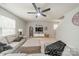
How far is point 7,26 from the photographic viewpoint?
2.17 metres

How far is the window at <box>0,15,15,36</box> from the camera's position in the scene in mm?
2086

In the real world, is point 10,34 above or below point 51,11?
below

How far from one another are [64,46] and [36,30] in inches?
27.0

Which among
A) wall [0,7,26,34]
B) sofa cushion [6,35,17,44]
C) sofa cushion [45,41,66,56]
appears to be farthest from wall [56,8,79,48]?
sofa cushion [6,35,17,44]

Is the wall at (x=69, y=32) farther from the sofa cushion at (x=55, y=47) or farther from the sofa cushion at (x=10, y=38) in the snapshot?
the sofa cushion at (x=10, y=38)

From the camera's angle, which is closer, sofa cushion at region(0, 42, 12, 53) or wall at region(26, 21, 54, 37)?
sofa cushion at region(0, 42, 12, 53)

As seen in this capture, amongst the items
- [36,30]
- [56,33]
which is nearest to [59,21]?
[56,33]

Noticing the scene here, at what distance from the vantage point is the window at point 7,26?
2086 millimetres

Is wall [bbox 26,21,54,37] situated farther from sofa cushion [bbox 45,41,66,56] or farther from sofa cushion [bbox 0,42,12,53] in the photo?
sofa cushion [bbox 0,42,12,53]

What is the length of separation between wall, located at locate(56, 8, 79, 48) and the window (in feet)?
3.43

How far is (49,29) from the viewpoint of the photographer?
2.16m

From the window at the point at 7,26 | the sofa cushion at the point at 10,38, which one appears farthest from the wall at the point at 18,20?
the sofa cushion at the point at 10,38

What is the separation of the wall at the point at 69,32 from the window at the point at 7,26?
41.2 inches

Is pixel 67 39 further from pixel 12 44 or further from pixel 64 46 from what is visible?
pixel 12 44
